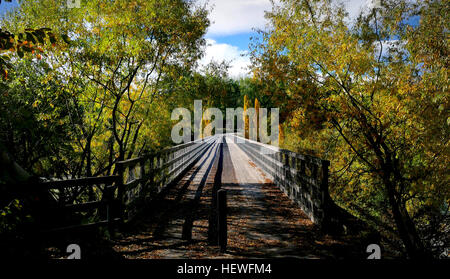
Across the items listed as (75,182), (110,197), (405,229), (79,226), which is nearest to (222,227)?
(110,197)

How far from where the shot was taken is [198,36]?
9211 millimetres

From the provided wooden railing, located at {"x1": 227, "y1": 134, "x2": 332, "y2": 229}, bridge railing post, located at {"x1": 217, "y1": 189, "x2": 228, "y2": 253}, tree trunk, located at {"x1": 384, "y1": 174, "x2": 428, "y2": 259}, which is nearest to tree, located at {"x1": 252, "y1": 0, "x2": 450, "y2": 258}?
tree trunk, located at {"x1": 384, "y1": 174, "x2": 428, "y2": 259}

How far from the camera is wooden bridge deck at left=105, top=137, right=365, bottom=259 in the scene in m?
4.59

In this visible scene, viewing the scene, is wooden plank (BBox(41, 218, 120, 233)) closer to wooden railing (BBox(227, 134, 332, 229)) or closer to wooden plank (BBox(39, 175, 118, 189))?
wooden plank (BBox(39, 175, 118, 189))

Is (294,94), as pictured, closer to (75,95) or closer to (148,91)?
(148,91)

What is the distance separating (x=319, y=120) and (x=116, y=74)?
19.8 ft

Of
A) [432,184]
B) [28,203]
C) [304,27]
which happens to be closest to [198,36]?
[304,27]

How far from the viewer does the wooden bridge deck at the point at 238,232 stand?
459 cm

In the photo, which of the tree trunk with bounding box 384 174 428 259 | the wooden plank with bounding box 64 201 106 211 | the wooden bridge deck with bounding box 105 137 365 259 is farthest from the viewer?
the tree trunk with bounding box 384 174 428 259

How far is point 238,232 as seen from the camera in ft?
18.5
